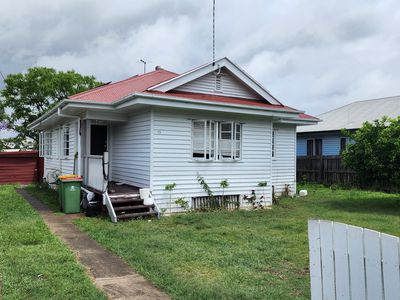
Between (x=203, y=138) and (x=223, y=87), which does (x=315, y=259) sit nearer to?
(x=203, y=138)

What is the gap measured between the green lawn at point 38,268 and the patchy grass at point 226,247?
87 centimetres

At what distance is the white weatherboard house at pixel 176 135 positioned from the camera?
11.1 metres

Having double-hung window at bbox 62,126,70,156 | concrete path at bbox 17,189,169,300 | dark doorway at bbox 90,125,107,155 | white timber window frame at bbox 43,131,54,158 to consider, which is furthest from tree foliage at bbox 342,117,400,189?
white timber window frame at bbox 43,131,54,158

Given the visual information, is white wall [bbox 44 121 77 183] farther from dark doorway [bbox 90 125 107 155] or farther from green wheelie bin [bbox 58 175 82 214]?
green wheelie bin [bbox 58 175 82 214]

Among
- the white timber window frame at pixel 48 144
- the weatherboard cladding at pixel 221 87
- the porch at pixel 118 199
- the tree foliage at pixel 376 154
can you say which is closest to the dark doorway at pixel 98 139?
the porch at pixel 118 199

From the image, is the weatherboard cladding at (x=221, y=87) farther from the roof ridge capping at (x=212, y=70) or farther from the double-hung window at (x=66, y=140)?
the double-hung window at (x=66, y=140)

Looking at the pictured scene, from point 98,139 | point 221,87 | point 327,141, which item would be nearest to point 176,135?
point 221,87

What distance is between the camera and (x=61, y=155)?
16.3 metres

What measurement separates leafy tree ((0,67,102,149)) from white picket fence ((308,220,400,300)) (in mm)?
33124

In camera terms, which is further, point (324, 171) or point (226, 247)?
point (324, 171)

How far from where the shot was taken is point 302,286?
5.26m

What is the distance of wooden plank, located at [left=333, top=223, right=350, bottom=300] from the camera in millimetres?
2932

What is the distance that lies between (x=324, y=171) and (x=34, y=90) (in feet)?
80.9

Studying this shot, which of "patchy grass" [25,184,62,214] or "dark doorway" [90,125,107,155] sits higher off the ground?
"dark doorway" [90,125,107,155]
